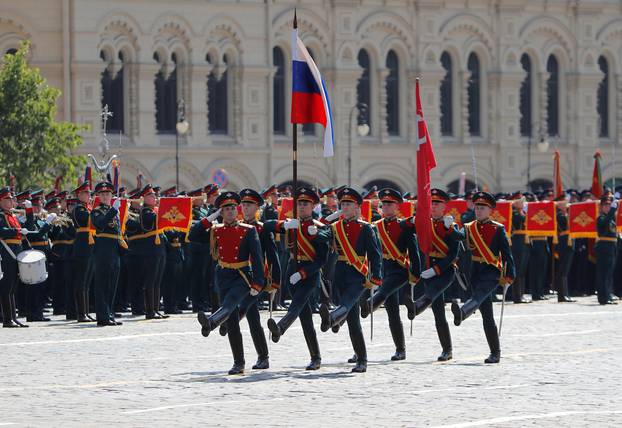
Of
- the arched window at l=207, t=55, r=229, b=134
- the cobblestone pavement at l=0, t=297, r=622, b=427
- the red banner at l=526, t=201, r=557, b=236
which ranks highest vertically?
the arched window at l=207, t=55, r=229, b=134

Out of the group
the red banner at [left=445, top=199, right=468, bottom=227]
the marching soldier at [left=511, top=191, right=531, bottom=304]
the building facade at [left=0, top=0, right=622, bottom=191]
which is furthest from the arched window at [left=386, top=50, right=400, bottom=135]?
the red banner at [left=445, top=199, right=468, bottom=227]

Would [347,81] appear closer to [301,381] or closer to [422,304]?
[422,304]

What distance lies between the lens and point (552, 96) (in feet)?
187

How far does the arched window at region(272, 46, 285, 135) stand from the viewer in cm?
5109

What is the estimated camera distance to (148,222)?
24359 millimetres

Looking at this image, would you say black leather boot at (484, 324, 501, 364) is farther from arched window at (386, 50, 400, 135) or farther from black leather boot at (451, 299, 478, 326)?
arched window at (386, 50, 400, 135)

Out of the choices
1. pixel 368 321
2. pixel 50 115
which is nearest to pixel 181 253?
pixel 368 321

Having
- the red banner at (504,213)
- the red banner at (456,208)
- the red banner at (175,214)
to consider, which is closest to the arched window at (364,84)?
the red banner at (456,208)

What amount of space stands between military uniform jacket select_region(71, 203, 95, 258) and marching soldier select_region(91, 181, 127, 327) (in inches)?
16.3

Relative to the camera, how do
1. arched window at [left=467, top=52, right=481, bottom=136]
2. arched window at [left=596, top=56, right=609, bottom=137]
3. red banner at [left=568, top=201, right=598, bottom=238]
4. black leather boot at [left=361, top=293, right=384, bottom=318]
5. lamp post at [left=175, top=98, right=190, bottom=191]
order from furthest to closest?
1. arched window at [left=596, top=56, right=609, bottom=137]
2. arched window at [left=467, top=52, right=481, bottom=136]
3. lamp post at [left=175, top=98, right=190, bottom=191]
4. red banner at [left=568, top=201, right=598, bottom=238]
5. black leather boot at [left=361, top=293, right=384, bottom=318]

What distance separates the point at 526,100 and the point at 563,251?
27293mm

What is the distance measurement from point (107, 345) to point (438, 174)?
34.1m

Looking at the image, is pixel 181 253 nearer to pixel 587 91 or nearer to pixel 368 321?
pixel 368 321

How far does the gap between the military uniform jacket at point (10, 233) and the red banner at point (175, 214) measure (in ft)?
8.39
